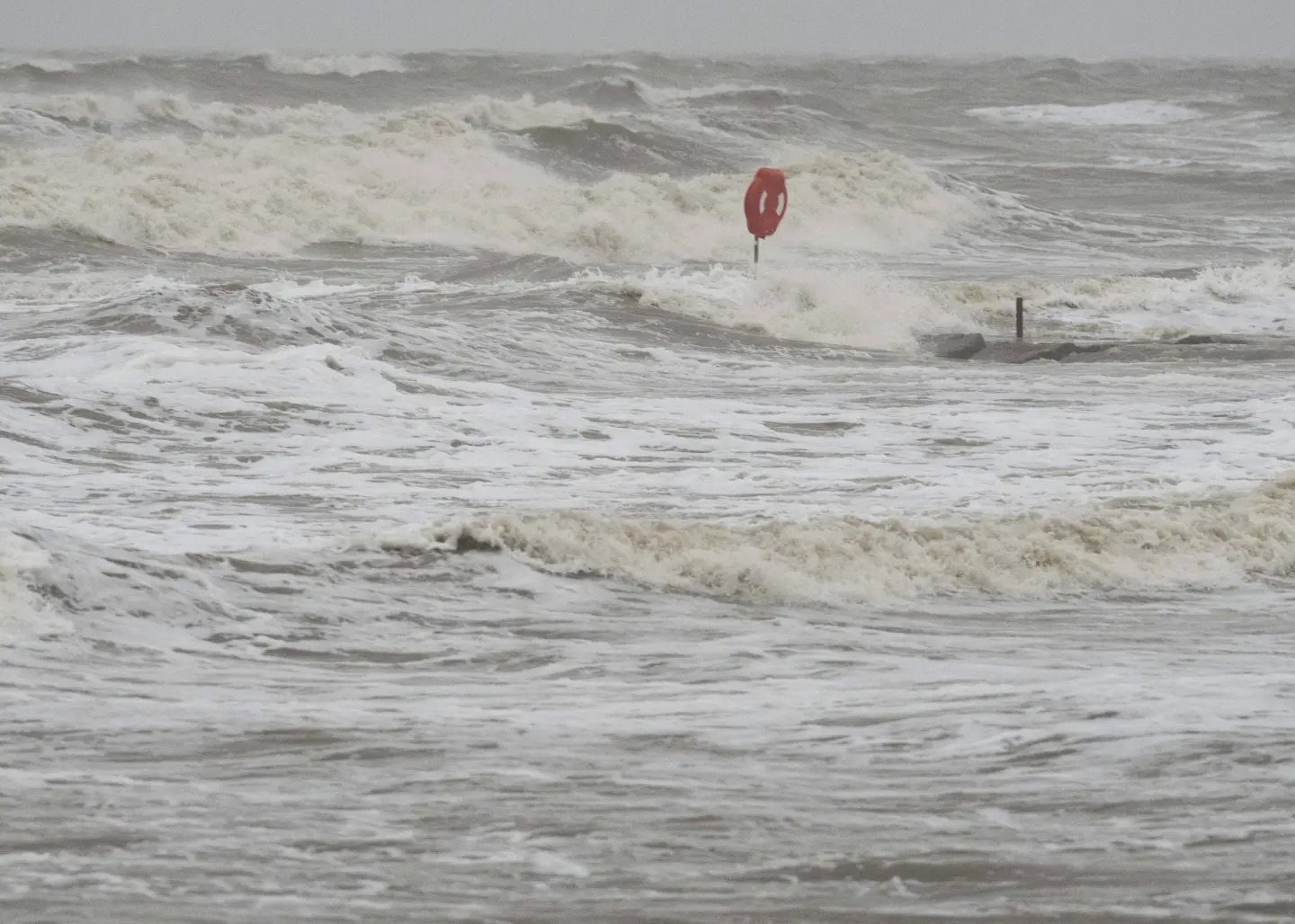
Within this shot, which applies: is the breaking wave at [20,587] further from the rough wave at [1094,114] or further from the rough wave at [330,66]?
the rough wave at [330,66]

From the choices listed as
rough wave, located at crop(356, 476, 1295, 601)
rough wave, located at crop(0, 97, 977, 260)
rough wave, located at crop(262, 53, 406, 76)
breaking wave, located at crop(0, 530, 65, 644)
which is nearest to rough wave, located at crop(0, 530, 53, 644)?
breaking wave, located at crop(0, 530, 65, 644)

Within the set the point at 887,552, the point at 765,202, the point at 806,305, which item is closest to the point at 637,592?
the point at 887,552

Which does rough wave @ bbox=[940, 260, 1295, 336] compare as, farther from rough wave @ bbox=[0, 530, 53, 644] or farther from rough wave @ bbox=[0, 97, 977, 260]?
rough wave @ bbox=[0, 530, 53, 644]

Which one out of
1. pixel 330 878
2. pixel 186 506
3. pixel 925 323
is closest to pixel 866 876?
pixel 330 878

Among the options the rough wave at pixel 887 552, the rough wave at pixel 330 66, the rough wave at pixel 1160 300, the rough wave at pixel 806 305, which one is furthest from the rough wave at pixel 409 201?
the rough wave at pixel 330 66

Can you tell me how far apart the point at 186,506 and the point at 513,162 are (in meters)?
24.0

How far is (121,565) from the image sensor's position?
23.0 ft

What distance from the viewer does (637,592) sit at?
24.3ft

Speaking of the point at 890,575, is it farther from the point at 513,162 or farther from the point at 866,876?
the point at 513,162

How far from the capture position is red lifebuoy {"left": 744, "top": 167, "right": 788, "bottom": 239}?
18375mm

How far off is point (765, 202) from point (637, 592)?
38.9ft

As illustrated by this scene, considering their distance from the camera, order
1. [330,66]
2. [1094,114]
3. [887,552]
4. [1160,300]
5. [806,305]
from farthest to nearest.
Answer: [1094,114] < [330,66] < [1160,300] < [806,305] < [887,552]

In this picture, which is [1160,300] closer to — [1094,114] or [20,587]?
[20,587]

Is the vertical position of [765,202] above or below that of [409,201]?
above
